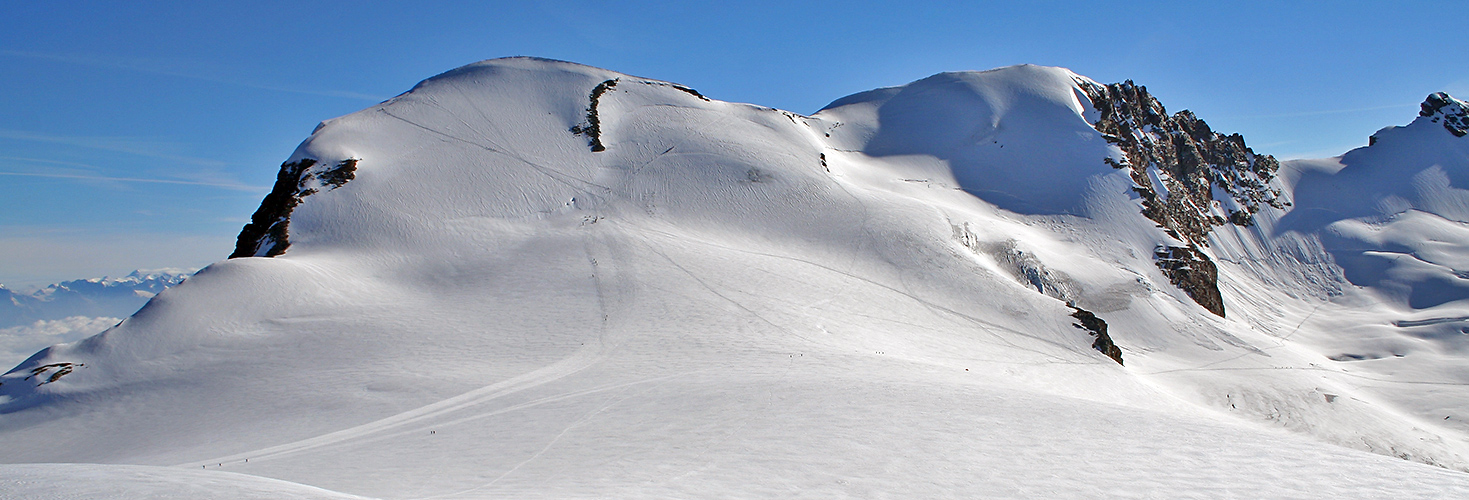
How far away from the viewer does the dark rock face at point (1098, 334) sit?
29.4 metres

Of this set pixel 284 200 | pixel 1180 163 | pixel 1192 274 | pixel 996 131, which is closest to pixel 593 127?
pixel 284 200

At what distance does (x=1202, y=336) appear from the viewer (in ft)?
119

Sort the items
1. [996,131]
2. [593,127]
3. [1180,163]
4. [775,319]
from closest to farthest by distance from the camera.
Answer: [775,319] → [593,127] → [996,131] → [1180,163]

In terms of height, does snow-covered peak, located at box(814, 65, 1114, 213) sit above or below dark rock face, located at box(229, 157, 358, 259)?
above

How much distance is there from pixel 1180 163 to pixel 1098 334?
147 feet

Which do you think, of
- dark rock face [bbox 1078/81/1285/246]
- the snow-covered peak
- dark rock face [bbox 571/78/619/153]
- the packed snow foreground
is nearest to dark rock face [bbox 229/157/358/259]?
the packed snow foreground

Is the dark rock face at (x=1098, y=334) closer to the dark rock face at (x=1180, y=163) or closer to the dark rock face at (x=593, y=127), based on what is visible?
the dark rock face at (x=1180, y=163)

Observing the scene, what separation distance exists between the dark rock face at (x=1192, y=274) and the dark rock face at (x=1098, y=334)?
15.5 metres

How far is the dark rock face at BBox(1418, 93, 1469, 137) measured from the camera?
247 ft

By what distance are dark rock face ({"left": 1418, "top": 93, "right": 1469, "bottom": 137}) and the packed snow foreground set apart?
41.1 ft

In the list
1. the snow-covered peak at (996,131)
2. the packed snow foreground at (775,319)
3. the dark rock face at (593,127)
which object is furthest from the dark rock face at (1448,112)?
the dark rock face at (593,127)

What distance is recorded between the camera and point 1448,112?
76.5m

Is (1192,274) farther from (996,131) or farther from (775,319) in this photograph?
(775,319)

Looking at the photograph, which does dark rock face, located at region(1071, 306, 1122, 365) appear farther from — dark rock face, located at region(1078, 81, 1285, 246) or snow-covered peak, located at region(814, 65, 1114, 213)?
dark rock face, located at region(1078, 81, 1285, 246)
